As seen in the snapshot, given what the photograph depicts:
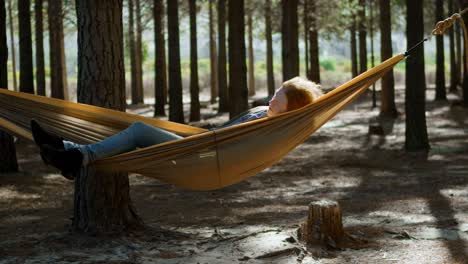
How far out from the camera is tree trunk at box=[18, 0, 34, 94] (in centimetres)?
829

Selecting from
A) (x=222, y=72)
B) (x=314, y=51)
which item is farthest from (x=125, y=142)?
(x=314, y=51)

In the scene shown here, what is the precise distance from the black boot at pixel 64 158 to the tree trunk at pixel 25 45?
5.25m

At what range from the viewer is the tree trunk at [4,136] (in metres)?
7.11

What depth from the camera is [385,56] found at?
1273 centimetres

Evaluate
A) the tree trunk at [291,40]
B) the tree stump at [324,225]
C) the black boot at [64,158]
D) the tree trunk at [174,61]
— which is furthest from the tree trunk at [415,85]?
the black boot at [64,158]

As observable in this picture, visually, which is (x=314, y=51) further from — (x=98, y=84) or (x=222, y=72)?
(x=98, y=84)

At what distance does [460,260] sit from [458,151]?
530cm

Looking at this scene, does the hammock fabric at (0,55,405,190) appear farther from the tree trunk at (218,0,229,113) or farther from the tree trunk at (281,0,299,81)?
the tree trunk at (218,0,229,113)

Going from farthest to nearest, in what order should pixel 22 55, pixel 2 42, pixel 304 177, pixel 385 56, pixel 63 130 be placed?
pixel 385 56 < pixel 22 55 < pixel 304 177 < pixel 2 42 < pixel 63 130

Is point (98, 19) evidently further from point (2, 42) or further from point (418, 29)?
point (418, 29)

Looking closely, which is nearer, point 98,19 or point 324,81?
point 98,19

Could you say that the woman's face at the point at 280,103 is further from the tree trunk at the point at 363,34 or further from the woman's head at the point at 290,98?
the tree trunk at the point at 363,34

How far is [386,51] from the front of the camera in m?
12.7

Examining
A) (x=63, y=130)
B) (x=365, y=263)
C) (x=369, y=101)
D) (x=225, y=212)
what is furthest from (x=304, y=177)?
(x=369, y=101)
